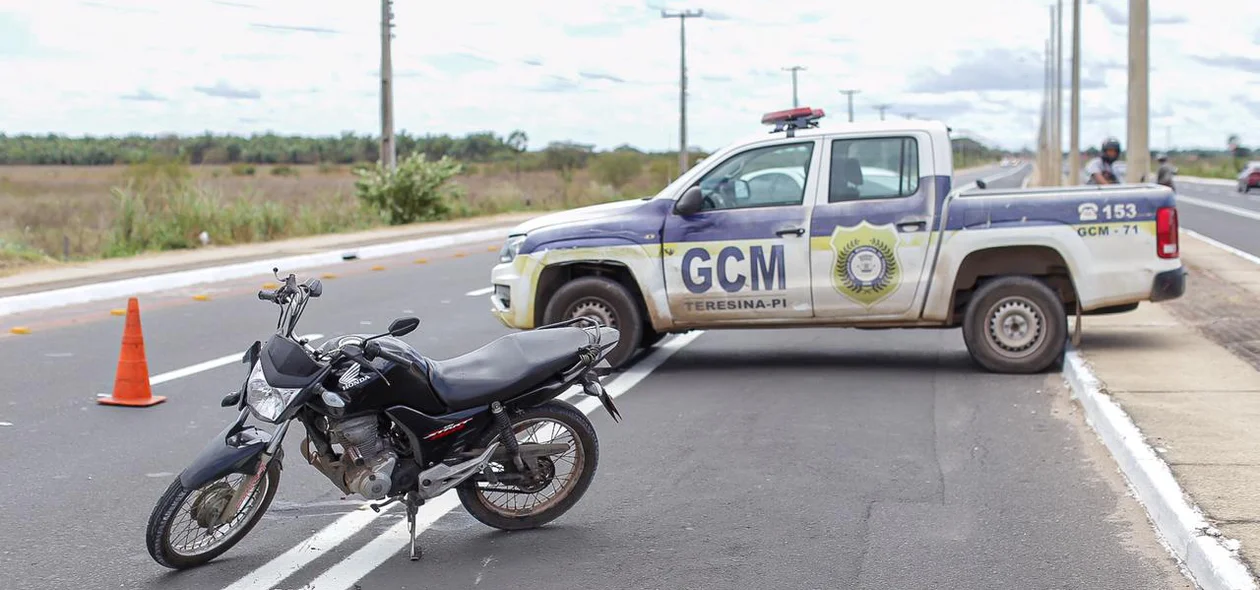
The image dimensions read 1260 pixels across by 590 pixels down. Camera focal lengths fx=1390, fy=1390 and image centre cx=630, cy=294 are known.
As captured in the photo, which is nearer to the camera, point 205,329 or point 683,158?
point 205,329

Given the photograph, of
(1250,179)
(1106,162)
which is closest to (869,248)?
(1106,162)

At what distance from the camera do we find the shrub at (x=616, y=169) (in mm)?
66750

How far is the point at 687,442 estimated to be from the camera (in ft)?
27.5

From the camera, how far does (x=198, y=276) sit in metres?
19.2

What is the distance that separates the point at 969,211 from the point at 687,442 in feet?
11.5

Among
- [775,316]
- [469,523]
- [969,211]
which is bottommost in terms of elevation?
[469,523]

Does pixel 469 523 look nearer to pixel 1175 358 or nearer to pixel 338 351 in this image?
pixel 338 351

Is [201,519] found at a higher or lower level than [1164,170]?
lower

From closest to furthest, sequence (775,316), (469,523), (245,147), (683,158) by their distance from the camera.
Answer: (469,523)
(775,316)
(683,158)
(245,147)

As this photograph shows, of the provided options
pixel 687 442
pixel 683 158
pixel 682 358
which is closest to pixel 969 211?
pixel 682 358

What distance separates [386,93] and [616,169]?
103 ft

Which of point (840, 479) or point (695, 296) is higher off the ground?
point (695, 296)

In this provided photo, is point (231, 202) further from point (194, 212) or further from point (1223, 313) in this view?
point (1223, 313)

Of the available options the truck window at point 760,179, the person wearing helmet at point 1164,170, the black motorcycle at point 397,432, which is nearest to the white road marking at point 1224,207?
the person wearing helmet at point 1164,170
